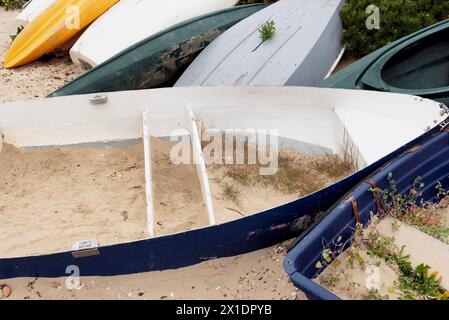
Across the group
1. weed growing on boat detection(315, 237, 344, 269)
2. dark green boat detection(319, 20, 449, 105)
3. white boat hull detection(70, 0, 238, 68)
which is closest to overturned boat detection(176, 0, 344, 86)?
dark green boat detection(319, 20, 449, 105)

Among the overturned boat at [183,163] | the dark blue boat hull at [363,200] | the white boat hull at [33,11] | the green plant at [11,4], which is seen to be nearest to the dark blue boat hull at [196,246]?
the overturned boat at [183,163]

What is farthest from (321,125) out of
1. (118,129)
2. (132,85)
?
(132,85)

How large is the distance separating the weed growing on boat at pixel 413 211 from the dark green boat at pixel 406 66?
3.33 ft

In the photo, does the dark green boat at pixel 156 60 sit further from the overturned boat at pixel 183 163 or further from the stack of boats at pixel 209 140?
the overturned boat at pixel 183 163

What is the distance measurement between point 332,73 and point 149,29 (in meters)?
1.88

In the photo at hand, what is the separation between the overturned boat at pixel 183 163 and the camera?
3094mm

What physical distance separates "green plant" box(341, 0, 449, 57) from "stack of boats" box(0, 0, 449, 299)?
4.7 inches

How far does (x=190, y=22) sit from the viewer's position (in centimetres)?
508

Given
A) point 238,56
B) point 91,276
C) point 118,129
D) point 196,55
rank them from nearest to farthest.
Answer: point 91,276 < point 118,129 < point 238,56 < point 196,55

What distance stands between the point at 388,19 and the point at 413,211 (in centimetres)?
214

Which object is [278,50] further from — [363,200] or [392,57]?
[363,200]

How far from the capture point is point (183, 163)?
392 centimetres

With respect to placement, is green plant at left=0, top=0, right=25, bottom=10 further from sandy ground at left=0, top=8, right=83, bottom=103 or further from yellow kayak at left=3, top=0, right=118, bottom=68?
yellow kayak at left=3, top=0, right=118, bottom=68

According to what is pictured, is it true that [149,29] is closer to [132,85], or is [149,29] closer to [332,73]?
[132,85]
